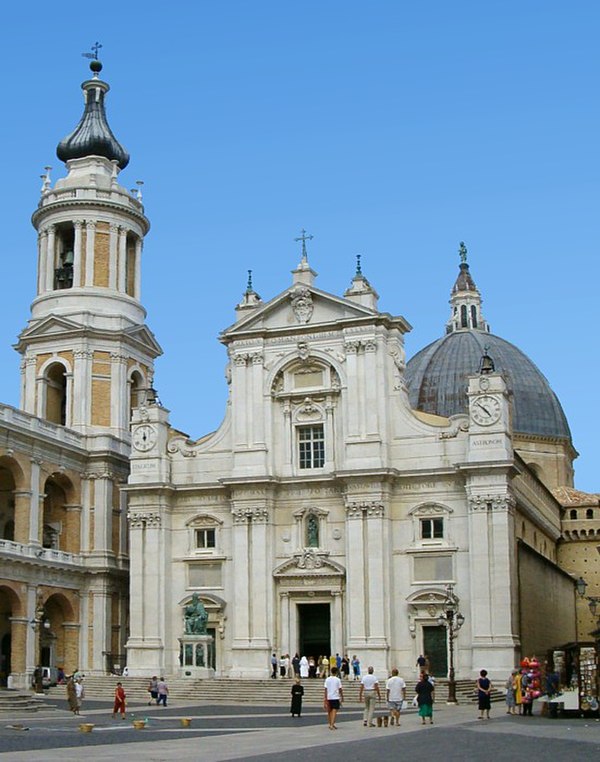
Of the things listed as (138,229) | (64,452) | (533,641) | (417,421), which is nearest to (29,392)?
(64,452)

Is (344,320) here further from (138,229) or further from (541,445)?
(541,445)

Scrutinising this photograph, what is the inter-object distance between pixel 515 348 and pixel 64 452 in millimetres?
37834

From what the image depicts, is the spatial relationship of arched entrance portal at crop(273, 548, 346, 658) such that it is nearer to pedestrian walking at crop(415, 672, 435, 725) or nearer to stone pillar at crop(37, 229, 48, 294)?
stone pillar at crop(37, 229, 48, 294)

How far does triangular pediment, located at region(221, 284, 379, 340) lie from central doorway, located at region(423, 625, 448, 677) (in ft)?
47.1

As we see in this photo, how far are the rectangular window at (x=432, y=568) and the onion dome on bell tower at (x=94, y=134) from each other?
28.7 m

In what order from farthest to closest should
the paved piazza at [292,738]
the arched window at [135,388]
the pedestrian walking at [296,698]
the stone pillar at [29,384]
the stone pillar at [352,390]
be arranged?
the arched window at [135,388] → the stone pillar at [29,384] → the stone pillar at [352,390] → the pedestrian walking at [296,698] → the paved piazza at [292,738]

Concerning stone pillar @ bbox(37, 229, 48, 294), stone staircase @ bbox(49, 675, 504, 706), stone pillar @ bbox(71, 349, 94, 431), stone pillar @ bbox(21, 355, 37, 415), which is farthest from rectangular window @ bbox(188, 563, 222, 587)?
stone pillar @ bbox(37, 229, 48, 294)

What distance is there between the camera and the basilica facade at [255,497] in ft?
173

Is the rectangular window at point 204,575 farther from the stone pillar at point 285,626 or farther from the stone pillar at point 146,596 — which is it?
the stone pillar at point 285,626

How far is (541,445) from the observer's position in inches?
3214

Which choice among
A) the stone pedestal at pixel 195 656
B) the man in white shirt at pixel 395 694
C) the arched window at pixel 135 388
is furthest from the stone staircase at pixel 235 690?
the arched window at pixel 135 388

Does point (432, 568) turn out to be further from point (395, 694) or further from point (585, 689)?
point (395, 694)

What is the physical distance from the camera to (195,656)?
176ft

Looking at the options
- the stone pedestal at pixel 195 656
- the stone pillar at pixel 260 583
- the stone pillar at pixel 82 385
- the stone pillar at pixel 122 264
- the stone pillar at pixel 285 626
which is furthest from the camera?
the stone pillar at pixel 122 264
